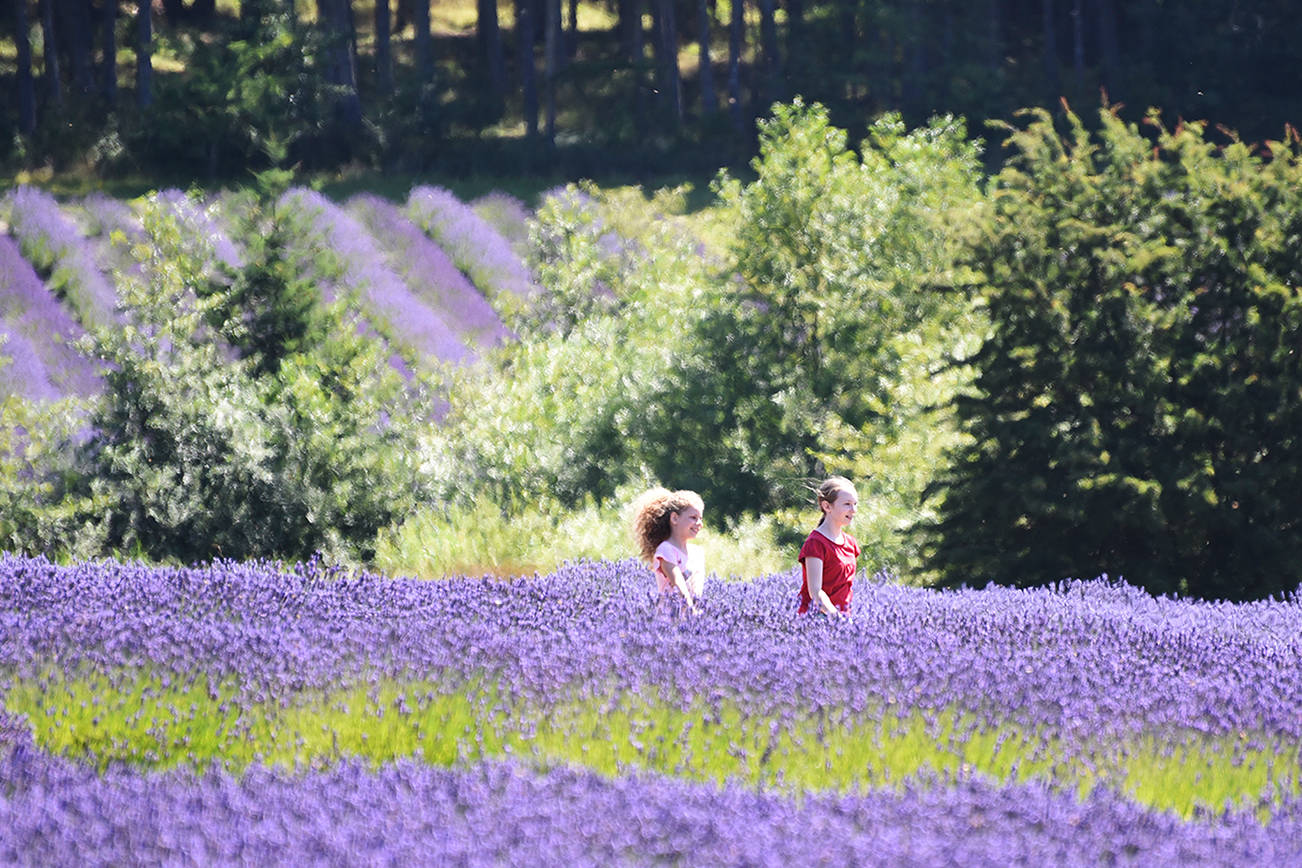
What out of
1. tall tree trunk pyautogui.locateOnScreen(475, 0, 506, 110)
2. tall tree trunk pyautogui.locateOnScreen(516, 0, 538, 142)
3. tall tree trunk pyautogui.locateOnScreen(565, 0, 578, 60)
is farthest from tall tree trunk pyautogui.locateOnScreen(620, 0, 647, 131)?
tall tree trunk pyautogui.locateOnScreen(475, 0, 506, 110)

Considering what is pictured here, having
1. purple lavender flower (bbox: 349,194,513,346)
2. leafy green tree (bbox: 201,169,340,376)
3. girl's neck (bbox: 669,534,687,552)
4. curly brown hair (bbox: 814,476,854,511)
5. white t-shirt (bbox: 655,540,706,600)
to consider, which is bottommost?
purple lavender flower (bbox: 349,194,513,346)

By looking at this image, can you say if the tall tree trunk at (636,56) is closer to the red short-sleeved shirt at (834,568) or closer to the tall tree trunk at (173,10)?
the tall tree trunk at (173,10)

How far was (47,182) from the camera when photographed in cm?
2983

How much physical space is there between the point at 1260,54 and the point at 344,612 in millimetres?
32168

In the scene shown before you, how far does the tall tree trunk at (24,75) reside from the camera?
32438 mm

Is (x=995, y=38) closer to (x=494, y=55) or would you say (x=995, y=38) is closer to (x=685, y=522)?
(x=494, y=55)

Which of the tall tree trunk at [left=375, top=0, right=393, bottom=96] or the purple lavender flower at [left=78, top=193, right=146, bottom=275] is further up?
the tall tree trunk at [left=375, top=0, right=393, bottom=96]

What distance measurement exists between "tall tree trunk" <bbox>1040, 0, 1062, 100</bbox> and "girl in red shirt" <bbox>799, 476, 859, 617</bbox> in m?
30.5

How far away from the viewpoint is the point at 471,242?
23812 millimetres

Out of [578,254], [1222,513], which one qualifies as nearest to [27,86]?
[578,254]

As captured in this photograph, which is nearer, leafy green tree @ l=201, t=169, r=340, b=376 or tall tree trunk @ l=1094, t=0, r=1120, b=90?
leafy green tree @ l=201, t=169, r=340, b=376

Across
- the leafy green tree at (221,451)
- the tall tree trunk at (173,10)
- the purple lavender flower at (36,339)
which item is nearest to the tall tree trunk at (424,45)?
the tall tree trunk at (173,10)

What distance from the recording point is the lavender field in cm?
347

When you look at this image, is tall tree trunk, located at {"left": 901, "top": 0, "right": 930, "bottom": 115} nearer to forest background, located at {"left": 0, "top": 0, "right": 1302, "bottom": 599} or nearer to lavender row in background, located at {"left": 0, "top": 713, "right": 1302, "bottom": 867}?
forest background, located at {"left": 0, "top": 0, "right": 1302, "bottom": 599}
